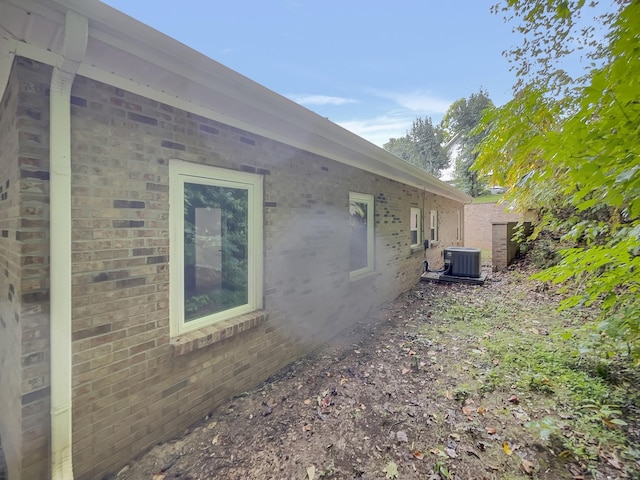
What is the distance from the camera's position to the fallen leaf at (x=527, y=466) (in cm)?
211

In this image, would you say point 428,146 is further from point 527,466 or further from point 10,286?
point 10,286

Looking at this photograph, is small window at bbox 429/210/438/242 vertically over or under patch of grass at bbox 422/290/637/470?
over

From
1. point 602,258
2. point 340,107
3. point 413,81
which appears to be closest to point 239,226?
point 602,258

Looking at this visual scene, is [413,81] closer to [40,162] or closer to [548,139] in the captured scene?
[548,139]

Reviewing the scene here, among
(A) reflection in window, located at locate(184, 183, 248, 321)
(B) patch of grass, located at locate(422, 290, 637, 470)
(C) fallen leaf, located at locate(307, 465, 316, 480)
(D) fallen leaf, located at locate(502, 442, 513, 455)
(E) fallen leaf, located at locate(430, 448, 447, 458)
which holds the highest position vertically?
(A) reflection in window, located at locate(184, 183, 248, 321)

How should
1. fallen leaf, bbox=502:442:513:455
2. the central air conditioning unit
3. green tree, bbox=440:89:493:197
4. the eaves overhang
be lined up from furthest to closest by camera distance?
green tree, bbox=440:89:493:197
the central air conditioning unit
fallen leaf, bbox=502:442:513:455
the eaves overhang

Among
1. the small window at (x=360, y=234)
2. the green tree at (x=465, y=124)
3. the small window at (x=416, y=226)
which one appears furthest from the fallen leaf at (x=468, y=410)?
the green tree at (x=465, y=124)

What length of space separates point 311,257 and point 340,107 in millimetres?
14433

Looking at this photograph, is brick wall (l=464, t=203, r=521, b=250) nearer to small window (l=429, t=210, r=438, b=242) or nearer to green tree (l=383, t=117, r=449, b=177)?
small window (l=429, t=210, r=438, b=242)

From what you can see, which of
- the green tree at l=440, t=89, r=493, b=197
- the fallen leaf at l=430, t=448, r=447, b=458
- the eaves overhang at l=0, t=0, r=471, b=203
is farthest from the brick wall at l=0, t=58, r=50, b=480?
the green tree at l=440, t=89, r=493, b=197

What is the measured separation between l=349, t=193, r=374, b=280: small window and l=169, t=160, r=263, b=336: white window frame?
7.93ft

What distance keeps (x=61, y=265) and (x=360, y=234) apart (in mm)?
4832

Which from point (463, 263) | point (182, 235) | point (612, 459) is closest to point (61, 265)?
point (182, 235)

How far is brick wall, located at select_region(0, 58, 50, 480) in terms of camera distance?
5.85 feet
